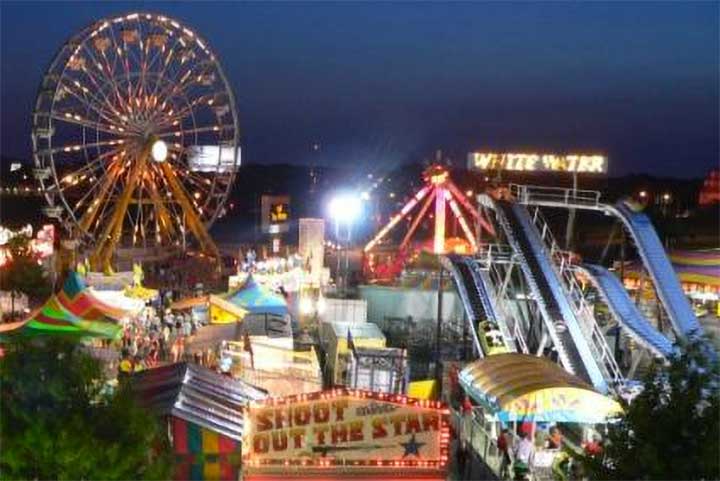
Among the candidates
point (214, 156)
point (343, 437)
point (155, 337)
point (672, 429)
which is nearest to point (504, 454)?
point (343, 437)

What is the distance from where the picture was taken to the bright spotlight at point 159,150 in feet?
105

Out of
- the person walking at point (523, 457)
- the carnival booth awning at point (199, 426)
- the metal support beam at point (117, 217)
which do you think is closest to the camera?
the carnival booth awning at point (199, 426)

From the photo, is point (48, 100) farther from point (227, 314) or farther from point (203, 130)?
point (227, 314)

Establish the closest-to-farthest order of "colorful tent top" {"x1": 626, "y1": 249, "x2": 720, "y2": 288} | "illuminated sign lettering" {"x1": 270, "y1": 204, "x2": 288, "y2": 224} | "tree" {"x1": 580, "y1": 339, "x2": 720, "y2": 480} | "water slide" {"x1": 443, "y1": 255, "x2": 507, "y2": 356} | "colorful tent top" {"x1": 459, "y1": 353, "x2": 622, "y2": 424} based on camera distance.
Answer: "tree" {"x1": 580, "y1": 339, "x2": 720, "y2": 480} < "colorful tent top" {"x1": 459, "y1": 353, "x2": 622, "y2": 424} < "water slide" {"x1": 443, "y1": 255, "x2": 507, "y2": 356} < "colorful tent top" {"x1": 626, "y1": 249, "x2": 720, "y2": 288} < "illuminated sign lettering" {"x1": 270, "y1": 204, "x2": 288, "y2": 224}


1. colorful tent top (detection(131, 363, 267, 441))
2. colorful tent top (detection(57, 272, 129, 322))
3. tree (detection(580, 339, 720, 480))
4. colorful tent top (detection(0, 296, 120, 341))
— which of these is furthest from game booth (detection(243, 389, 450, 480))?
colorful tent top (detection(57, 272, 129, 322))

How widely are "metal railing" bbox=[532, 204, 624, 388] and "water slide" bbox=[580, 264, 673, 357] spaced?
413 millimetres

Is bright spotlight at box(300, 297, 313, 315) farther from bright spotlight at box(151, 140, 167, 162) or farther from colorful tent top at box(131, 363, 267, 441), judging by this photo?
colorful tent top at box(131, 363, 267, 441)

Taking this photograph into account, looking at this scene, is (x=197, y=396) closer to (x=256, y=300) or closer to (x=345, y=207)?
(x=256, y=300)

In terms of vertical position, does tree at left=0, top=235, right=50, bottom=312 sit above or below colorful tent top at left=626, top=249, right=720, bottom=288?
below

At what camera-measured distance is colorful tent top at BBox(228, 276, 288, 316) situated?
21.2 m

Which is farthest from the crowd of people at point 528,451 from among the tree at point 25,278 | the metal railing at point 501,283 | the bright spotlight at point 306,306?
the tree at point 25,278

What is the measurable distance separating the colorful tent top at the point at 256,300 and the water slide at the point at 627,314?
6993 millimetres

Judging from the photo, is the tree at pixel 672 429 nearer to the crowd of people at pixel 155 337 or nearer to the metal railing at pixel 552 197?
the crowd of people at pixel 155 337

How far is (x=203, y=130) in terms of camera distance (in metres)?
33.4
